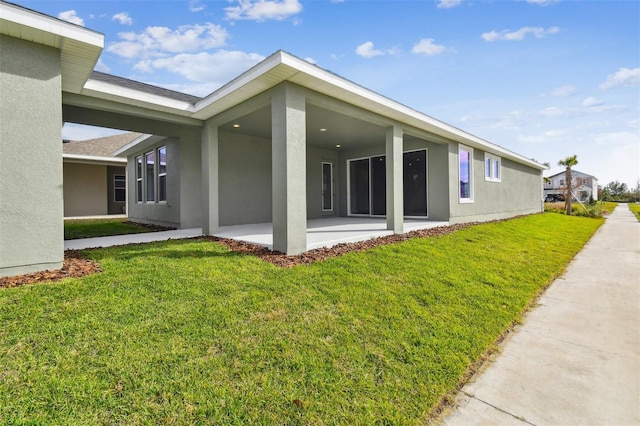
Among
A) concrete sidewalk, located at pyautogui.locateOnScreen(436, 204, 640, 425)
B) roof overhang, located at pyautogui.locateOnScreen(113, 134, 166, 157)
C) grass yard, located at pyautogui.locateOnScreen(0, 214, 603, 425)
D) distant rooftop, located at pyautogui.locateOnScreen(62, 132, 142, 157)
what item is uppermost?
distant rooftop, located at pyautogui.locateOnScreen(62, 132, 142, 157)

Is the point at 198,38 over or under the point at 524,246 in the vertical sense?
over

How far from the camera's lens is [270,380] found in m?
2.33

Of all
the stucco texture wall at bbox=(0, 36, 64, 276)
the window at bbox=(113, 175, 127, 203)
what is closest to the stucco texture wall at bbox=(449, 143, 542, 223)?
A: the stucco texture wall at bbox=(0, 36, 64, 276)

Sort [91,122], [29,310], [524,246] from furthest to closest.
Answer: [524,246], [91,122], [29,310]

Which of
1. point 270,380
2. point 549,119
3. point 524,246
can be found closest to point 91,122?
point 270,380

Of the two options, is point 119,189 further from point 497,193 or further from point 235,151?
point 497,193

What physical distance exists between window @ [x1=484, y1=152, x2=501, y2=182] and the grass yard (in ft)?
30.8

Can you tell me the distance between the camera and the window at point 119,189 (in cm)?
1755

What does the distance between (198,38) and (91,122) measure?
11.8 ft

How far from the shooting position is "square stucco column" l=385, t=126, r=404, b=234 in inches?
313

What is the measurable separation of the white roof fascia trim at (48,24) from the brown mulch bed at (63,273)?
328 centimetres

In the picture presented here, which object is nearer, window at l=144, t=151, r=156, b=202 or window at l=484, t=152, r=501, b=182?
window at l=144, t=151, r=156, b=202

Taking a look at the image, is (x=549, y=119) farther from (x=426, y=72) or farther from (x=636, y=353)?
(x=636, y=353)

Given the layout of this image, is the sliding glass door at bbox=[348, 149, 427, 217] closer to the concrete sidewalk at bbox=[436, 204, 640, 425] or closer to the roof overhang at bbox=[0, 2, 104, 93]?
the concrete sidewalk at bbox=[436, 204, 640, 425]
